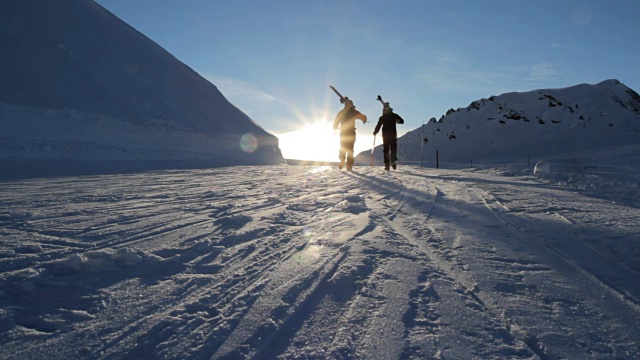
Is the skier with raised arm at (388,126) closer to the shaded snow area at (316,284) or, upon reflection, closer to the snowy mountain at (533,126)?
the shaded snow area at (316,284)

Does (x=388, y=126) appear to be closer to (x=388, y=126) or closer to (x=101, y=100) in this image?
(x=388, y=126)

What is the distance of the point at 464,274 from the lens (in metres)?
2.58

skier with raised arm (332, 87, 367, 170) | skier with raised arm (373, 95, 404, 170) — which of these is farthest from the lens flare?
skier with raised arm (373, 95, 404, 170)

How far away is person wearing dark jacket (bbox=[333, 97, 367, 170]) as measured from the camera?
1476cm

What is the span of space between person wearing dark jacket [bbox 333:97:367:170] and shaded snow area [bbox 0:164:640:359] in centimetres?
1013

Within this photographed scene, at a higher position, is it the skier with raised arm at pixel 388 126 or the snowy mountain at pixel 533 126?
the snowy mountain at pixel 533 126

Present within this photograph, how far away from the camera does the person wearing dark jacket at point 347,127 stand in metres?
14.8

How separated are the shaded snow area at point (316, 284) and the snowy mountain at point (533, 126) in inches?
1370

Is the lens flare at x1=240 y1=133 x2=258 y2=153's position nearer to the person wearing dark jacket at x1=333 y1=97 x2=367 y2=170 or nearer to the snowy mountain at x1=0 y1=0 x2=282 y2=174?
the snowy mountain at x1=0 y1=0 x2=282 y2=174

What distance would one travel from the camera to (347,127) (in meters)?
14.8

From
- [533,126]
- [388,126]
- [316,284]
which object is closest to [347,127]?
[388,126]

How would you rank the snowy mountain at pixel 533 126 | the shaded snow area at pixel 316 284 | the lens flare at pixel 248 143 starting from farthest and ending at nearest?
1. the snowy mountain at pixel 533 126
2. the lens flare at pixel 248 143
3. the shaded snow area at pixel 316 284

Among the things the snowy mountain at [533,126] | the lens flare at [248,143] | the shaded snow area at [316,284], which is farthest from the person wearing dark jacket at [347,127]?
the snowy mountain at [533,126]

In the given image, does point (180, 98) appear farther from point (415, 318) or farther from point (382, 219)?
point (415, 318)
